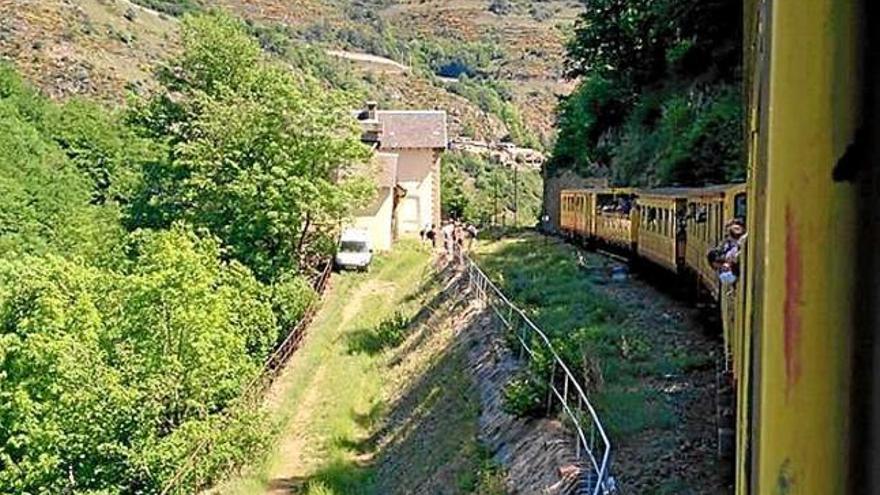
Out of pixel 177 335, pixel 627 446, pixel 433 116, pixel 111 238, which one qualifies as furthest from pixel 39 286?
pixel 433 116

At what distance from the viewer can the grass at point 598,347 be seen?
444 inches

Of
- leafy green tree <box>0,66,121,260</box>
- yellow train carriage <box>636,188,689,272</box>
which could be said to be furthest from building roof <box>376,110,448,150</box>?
yellow train carriage <box>636,188,689,272</box>

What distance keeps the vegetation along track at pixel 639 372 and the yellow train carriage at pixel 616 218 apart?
1.91m

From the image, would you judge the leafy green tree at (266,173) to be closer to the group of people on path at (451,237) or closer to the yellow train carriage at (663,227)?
the group of people on path at (451,237)

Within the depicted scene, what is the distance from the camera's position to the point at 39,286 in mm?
26406

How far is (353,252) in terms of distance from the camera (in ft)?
137

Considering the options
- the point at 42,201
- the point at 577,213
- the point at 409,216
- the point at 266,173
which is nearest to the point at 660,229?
the point at 577,213

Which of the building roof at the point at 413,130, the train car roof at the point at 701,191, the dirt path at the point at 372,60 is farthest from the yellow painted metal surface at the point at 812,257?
the dirt path at the point at 372,60

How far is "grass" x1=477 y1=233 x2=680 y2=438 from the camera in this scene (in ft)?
Answer: 37.0

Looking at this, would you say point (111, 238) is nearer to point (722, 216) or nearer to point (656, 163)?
point (656, 163)

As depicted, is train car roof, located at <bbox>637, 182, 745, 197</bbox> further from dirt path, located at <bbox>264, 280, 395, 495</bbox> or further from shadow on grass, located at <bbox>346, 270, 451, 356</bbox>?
dirt path, located at <bbox>264, 280, 395, 495</bbox>

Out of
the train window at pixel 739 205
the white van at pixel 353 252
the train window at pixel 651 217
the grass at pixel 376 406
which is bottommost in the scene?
the grass at pixel 376 406

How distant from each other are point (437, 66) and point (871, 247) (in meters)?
195

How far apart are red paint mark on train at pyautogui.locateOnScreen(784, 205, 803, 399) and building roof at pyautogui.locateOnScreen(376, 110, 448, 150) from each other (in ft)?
181
